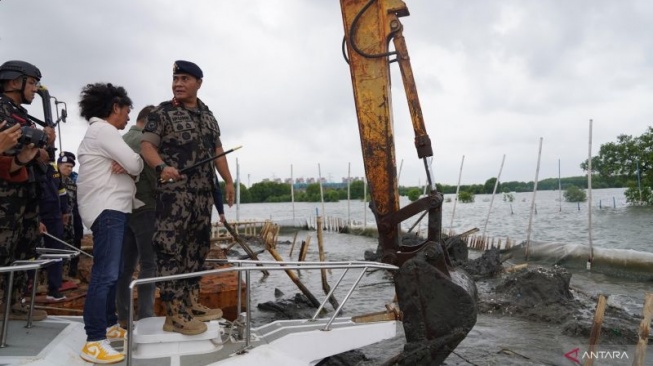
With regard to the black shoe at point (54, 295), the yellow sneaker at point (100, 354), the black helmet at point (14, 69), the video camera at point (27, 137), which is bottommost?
the black shoe at point (54, 295)

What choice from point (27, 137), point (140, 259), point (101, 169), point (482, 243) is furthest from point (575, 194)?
point (27, 137)

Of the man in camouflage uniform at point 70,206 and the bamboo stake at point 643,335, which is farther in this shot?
the man in camouflage uniform at point 70,206

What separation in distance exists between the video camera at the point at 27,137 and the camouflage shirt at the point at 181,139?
29.8 inches

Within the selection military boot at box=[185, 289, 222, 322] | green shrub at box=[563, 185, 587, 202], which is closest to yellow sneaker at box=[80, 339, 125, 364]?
military boot at box=[185, 289, 222, 322]

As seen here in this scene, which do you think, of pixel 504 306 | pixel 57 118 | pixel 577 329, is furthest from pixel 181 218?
pixel 504 306

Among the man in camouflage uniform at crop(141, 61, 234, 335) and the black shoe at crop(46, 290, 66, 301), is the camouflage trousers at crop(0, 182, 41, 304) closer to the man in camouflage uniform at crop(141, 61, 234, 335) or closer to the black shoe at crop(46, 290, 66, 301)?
the man in camouflage uniform at crop(141, 61, 234, 335)

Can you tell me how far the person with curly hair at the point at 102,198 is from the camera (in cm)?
313

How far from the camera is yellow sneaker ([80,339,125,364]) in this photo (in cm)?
308

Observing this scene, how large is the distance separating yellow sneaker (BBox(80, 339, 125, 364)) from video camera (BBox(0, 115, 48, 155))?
5.00ft

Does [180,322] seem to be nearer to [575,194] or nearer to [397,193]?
[397,193]

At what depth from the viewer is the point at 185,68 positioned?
11.2ft

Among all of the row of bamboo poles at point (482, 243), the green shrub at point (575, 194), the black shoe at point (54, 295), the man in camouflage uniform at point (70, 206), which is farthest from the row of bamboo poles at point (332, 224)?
the green shrub at point (575, 194)

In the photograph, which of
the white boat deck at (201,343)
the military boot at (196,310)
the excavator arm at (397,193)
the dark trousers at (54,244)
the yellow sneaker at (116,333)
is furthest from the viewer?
the dark trousers at (54,244)

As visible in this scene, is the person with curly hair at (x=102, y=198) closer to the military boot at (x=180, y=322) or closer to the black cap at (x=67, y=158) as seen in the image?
the military boot at (x=180, y=322)
